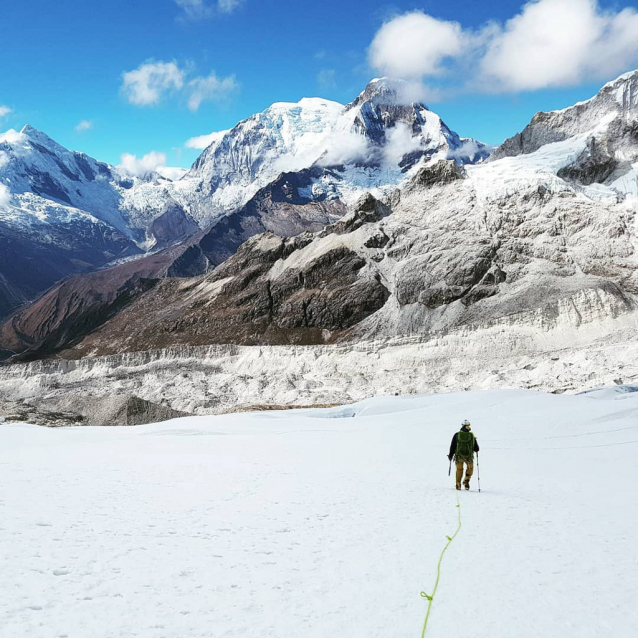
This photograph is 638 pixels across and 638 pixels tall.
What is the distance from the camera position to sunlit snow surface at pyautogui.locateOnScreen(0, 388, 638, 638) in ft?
17.5

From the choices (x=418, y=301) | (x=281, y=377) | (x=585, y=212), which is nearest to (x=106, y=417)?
(x=281, y=377)

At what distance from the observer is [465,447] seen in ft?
39.1

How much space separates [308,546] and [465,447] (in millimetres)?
5823

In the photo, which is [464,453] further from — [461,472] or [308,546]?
[308,546]

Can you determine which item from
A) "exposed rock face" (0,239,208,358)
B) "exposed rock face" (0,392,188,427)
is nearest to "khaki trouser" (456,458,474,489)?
"exposed rock face" (0,392,188,427)

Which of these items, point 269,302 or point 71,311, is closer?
point 269,302

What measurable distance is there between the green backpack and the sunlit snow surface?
882 millimetres

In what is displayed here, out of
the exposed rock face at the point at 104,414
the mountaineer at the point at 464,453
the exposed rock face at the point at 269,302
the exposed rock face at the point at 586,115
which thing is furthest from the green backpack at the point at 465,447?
the exposed rock face at the point at 586,115

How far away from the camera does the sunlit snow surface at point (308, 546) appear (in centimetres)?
533

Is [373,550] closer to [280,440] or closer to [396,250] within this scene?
[280,440]

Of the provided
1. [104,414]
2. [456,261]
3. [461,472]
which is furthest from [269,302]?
[461,472]

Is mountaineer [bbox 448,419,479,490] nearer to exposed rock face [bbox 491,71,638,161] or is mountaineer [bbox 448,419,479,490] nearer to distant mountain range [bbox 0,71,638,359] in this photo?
distant mountain range [bbox 0,71,638,359]

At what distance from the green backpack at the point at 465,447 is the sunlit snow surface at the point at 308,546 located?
0.88 metres

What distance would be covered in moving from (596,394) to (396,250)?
53.8 m
